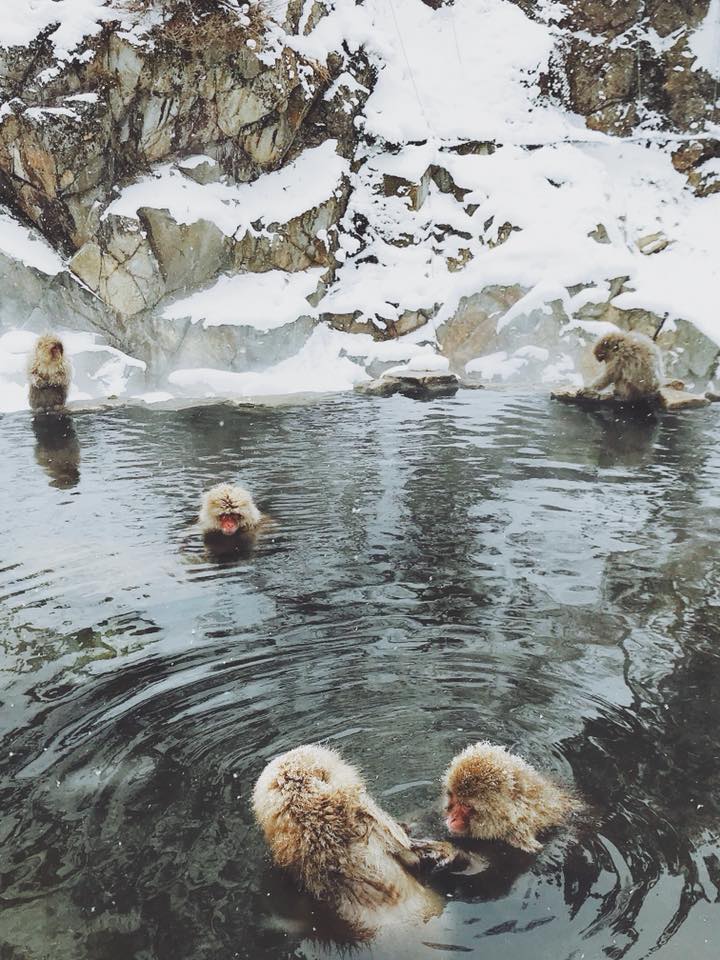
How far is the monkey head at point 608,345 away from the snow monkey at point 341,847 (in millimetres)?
8452

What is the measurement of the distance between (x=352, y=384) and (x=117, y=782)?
10123 millimetres

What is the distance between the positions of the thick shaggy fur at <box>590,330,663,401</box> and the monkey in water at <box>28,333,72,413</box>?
720cm

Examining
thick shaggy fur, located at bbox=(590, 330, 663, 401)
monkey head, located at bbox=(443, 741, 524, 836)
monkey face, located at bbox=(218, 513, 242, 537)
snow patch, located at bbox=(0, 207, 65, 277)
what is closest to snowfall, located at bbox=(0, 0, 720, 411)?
snow patch, located at bbox=(0, 207, 65, 277)

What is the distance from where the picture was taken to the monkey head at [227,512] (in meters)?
4.55

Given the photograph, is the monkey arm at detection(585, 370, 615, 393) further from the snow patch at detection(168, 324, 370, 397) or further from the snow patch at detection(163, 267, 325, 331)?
the snow patch at detection(163, 267, 325, 331)

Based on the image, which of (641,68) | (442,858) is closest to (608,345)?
(442,858)

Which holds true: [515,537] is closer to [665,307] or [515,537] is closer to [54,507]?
[54,507]

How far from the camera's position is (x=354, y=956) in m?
1.61

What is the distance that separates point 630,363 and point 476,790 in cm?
829

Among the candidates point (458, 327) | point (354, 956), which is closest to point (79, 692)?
point (354, 956)

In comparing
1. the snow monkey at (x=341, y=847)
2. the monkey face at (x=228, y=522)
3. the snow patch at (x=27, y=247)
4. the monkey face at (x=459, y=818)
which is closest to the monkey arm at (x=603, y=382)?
the monkey face at (x=228, y=522)

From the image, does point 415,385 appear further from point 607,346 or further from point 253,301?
point 253,301

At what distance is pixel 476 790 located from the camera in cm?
200

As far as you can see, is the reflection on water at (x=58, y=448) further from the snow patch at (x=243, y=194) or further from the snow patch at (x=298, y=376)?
the snow patch at (x=243, y=194)
